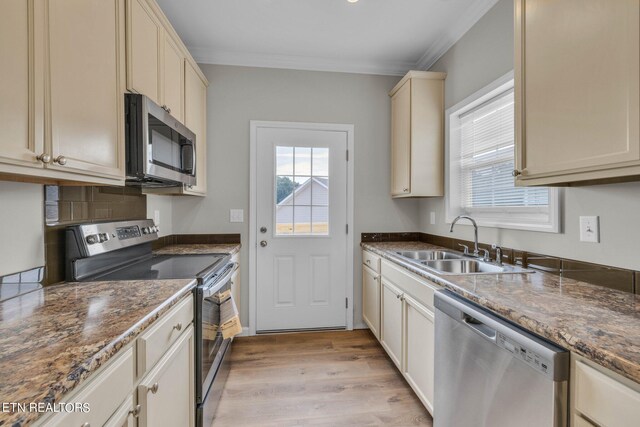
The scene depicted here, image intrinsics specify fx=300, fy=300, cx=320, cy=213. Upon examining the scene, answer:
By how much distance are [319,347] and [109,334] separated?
6.79ft

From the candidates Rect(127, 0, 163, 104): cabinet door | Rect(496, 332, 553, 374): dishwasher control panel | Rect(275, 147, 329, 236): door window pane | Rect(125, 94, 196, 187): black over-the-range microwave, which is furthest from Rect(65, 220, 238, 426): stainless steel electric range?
Rect(496, 332, 553, 374): dishwasher control panel

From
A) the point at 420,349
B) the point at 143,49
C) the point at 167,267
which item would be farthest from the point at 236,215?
the point at 420,349

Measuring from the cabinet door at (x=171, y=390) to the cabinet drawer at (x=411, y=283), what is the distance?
47.8 inches

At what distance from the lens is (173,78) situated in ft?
6.59

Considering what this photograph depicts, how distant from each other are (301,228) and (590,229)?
6.92 feet

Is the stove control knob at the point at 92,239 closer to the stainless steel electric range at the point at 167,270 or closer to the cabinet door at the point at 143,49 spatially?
the stainless steel electric range at the point at 167,270

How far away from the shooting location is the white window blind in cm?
185

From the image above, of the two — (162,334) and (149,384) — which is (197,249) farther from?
(149,384)

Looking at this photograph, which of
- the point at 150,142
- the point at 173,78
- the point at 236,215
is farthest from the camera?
the point at 236,215

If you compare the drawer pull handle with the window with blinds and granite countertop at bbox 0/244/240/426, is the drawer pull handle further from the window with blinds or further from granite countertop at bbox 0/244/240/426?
the window with blinds

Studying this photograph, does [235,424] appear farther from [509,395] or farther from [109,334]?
[509,395]

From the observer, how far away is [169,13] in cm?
223

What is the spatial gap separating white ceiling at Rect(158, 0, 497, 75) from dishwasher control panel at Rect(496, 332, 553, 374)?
2.11 m

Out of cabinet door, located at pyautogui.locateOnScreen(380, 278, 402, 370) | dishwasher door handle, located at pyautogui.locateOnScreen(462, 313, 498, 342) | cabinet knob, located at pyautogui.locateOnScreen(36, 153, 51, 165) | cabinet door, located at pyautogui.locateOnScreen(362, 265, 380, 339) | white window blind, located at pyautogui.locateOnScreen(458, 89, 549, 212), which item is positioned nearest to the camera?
cabinet knob, located at pyautogui.locateOnScreen(36, 153, 51, 165)
